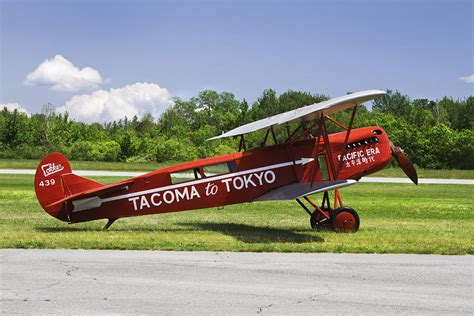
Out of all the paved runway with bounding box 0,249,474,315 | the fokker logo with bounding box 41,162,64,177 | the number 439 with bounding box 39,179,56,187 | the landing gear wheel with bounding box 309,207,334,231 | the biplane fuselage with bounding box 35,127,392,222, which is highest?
the fokker logo with bounding box 41,162,64,177

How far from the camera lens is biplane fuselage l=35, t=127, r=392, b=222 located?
13094mm

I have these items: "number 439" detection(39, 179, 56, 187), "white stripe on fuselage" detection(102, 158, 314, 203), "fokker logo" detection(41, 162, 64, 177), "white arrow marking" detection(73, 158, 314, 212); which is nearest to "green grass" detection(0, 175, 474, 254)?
"white arrow marking" detection(73, 158, 314, 212)

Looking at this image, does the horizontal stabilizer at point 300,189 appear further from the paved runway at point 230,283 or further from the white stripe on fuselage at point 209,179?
the paved runway at point 230,283

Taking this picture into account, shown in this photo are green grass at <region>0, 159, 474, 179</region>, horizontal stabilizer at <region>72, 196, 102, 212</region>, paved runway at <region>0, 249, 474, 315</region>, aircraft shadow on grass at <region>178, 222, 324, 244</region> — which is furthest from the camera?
green grass at <region>0, 159, 474, 179</region>

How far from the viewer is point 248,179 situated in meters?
13.9

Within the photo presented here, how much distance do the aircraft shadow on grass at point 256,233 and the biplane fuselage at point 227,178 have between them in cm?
86

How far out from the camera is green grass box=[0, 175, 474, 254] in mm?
10984

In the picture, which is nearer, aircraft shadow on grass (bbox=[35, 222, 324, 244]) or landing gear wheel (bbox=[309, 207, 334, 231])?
aircraft shadow on grass (bbox=[35, 222, 324, 244])

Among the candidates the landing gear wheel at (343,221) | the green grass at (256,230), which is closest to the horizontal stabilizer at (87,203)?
the green grass at (256,230)

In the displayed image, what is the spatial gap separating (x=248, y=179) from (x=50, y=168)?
4.62 metres

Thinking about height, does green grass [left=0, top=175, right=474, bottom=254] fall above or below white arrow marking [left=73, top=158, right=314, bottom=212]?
below

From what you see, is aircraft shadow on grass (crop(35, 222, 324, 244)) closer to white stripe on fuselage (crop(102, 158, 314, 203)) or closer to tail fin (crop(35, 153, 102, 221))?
tail fin (crop(35, 153, 102, 221))

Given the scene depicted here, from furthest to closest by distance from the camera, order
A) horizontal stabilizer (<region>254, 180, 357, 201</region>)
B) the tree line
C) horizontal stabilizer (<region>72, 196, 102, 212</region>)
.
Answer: the tree line, horizontal stabilizer (<region>72, 196, 102, 212</region>), horizontal stabilizer (<region>254, 180, 357, 201</region>)

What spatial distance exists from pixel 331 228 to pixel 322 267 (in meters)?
4.77
